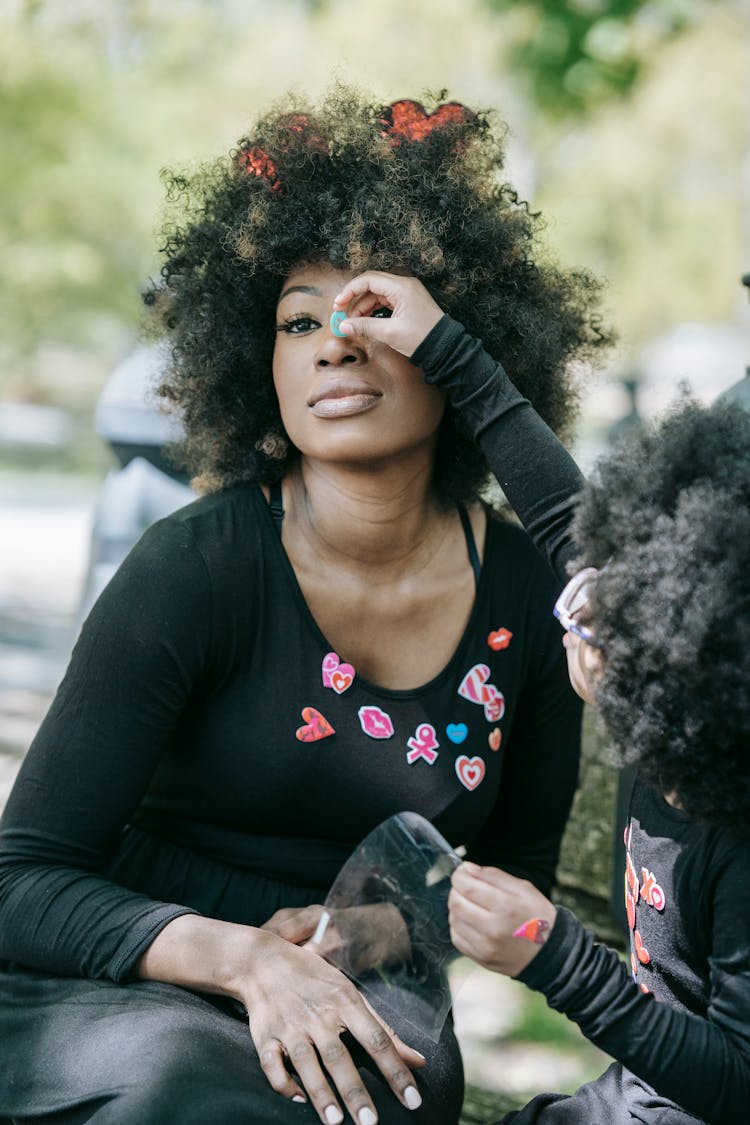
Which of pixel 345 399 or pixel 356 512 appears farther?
pixel 356 512

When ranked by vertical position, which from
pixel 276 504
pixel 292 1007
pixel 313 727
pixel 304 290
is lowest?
pixel 292 1007

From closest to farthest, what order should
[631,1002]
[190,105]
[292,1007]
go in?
[631,1002] → [292,1007] → [190,105]

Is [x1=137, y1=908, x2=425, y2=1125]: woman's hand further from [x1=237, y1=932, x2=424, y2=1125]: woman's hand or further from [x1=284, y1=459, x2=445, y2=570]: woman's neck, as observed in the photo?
[x1=284, y1=459, x2=445, y2=570]: woman's neck

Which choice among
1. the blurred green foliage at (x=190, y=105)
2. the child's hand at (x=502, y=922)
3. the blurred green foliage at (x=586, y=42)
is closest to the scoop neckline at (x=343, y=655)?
the child's hand at (x=502, y=922)

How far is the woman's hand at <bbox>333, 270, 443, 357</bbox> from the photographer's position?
230 cm

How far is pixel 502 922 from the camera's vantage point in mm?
1764

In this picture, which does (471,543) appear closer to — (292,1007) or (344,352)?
(344,352)

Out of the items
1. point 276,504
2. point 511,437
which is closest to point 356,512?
point 276,504

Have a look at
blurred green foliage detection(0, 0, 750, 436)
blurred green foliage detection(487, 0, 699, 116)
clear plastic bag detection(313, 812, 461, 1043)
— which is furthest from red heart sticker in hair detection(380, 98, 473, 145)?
blurred green foliage detection(0, 0, 750, 436)

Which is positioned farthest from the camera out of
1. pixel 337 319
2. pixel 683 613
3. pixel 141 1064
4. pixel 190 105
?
pixel 190 105

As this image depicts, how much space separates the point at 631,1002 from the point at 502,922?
0.20 meters

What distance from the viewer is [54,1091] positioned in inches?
77.5

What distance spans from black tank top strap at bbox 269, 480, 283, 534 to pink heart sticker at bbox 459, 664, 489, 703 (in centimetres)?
46

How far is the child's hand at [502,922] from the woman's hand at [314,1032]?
319mm
